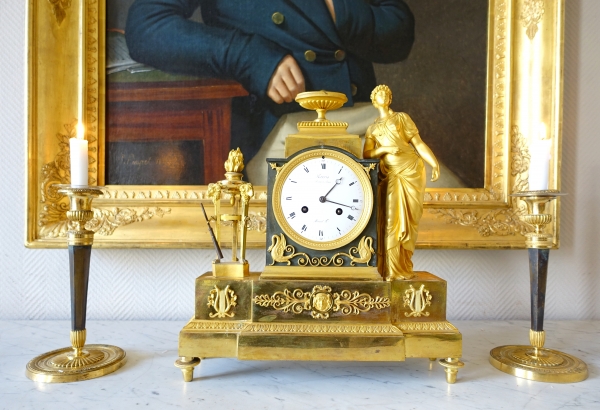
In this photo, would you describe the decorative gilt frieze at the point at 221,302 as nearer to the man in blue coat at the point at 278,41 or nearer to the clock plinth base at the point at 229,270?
the clock plinth base at the point at 229,270

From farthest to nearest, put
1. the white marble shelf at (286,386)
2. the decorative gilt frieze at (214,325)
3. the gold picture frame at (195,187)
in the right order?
the gold picture frame at (195,187) → the decorative gilt frieze at (214,325) → the white marble shelf at (286,386)

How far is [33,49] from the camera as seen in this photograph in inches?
A: 50.8

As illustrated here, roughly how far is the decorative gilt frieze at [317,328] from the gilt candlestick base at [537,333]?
13.4 inches

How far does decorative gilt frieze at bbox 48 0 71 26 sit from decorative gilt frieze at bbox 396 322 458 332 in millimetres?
1430

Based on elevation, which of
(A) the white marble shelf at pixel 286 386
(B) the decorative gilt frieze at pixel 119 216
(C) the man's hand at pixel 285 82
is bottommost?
(A) the white marble shelf at pixel 286 386

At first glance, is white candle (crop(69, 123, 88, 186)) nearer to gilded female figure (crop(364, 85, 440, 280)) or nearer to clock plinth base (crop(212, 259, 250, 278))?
clock plinth base (crop(212, 259, 250, 278))

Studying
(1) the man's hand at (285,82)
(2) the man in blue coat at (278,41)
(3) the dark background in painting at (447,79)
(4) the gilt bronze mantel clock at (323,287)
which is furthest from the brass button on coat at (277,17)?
(4) the gilt bronze mantel clock at (323,287)

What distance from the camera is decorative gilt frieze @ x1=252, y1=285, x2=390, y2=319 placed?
0.91 m

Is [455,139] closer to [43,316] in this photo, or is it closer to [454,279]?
[454,279]

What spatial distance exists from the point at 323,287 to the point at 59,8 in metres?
1.28

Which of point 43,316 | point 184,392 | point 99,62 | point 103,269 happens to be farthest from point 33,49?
point 184,392

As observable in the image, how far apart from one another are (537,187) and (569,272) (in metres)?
0.61

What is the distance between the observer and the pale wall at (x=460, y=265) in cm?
136

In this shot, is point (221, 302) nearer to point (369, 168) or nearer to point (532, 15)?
point (369, 168)
